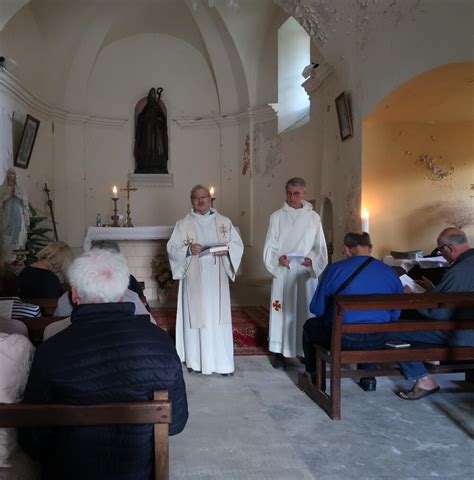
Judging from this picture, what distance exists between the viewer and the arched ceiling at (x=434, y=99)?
5176 mm

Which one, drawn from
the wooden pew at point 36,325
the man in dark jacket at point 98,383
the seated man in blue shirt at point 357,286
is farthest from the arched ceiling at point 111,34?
the man in dark jacket at point 98,383

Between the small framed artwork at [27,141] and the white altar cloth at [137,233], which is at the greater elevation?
the small framed artwork at [27,141]

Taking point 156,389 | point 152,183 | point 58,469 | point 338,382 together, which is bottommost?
point 338,382

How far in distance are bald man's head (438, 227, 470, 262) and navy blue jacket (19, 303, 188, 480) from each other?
9.05 ft

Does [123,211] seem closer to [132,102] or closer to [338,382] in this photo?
[132,102]

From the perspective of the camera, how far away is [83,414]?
1.77 meters

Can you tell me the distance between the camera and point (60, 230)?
10.5m

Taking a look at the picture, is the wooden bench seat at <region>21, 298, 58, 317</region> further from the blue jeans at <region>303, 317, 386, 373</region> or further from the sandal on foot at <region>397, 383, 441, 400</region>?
the sandal on foot at <region>397, 383, 441, 400</region>

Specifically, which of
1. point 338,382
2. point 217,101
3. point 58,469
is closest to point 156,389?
point 58,469

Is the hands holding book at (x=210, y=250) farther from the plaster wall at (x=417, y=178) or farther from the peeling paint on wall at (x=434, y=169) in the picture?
the peeling paint on wall at (x=434, y=169)

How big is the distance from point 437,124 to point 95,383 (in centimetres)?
585

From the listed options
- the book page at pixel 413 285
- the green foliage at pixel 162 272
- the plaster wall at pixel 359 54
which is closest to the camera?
the book page at pixel 413 285

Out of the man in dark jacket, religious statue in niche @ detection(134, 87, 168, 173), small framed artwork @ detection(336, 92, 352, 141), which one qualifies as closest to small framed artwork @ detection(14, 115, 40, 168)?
religious statue in niche @ detection(134, 87, 168, 173)

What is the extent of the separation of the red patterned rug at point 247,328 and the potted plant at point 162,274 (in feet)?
2.41
